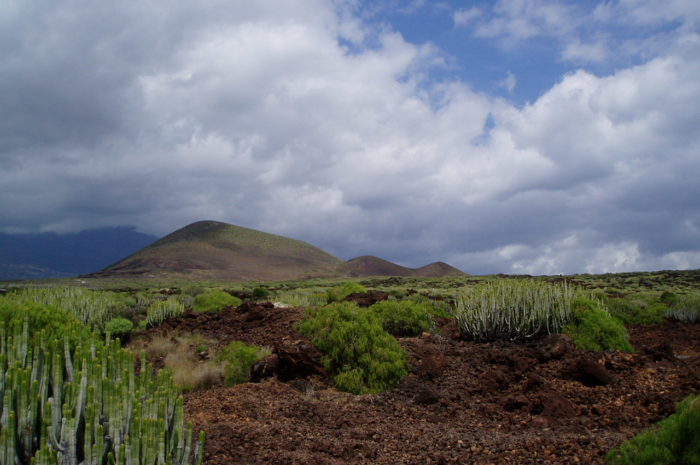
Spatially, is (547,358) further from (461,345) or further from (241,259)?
(241,259)

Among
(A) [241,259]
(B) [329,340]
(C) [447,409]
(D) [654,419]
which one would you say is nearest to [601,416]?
(D) [654,419]

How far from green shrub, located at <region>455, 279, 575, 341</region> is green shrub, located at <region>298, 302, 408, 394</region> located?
2.45 m

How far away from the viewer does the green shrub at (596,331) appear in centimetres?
978

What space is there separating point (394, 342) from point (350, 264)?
122185mm

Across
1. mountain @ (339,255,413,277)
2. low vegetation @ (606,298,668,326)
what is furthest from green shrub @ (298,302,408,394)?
mountain @ (339,255,413,277)

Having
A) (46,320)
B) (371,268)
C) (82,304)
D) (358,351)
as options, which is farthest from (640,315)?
(371,268)

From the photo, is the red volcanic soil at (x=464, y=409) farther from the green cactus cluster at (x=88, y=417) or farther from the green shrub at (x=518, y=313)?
the green cactus cluster at (x=88, y=417)

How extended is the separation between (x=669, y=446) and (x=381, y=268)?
123 meters

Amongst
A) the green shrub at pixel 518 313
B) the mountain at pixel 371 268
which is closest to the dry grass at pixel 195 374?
the green shrub at pixel 518 313

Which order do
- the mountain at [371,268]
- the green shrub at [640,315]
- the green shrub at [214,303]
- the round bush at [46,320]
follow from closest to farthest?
A: the round bush at [46,320], the green shrub at [640,315], the green shrub at [214,303], the mountain at [371,268]

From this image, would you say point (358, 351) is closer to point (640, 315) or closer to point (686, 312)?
point (640, 315)

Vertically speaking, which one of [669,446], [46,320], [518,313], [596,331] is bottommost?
[669,446]

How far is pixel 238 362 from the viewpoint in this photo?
9609 mm

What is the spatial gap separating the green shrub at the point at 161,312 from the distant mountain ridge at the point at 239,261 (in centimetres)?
8280
